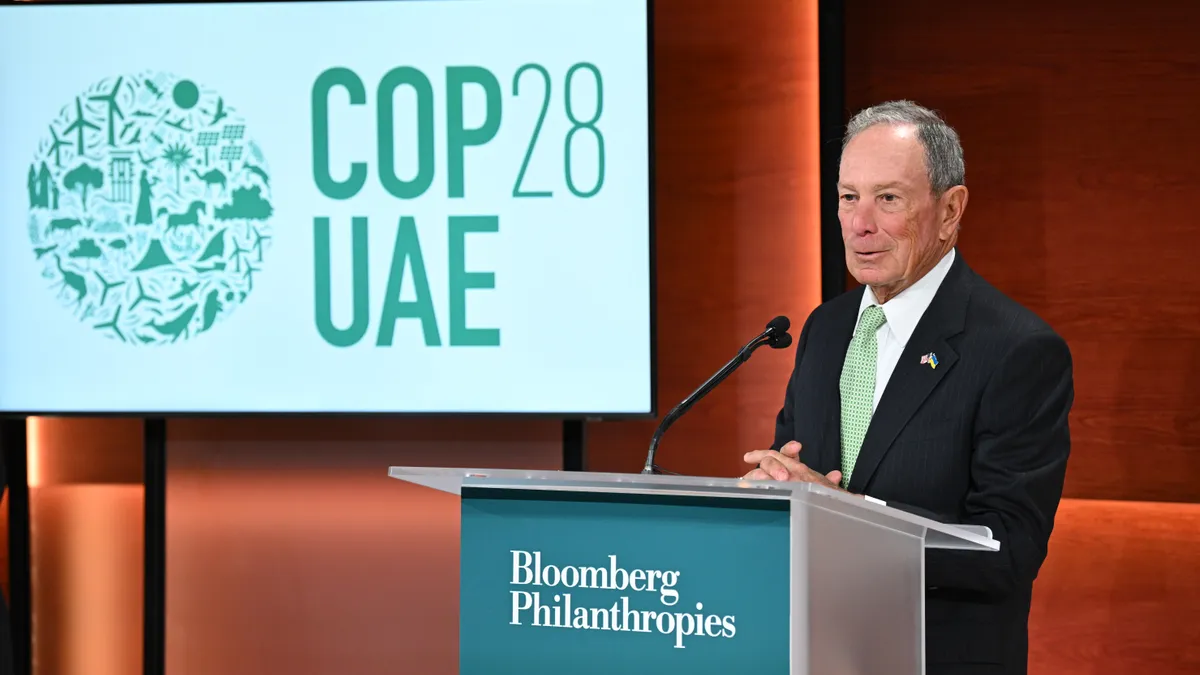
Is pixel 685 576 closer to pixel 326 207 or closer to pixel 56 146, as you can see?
pixel 326 207

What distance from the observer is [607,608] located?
4.13 ft

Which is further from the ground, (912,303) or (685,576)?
(912,303)

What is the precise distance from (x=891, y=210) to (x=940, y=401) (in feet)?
1.02

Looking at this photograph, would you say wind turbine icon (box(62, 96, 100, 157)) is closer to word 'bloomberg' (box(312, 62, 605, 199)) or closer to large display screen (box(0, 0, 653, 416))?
large display screen (box(0, 0, 653, 416))

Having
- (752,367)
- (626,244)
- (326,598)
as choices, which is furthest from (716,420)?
(326,598)

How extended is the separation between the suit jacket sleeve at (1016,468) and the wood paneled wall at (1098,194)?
1.73 meters

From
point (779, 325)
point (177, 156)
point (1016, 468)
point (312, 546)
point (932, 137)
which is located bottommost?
point (312, 546)

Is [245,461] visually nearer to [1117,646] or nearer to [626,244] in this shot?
[626,244]

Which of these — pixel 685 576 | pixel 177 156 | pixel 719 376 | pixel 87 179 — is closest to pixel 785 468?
pixel 719 376

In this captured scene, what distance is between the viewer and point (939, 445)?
1.63 m

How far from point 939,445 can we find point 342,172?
206cm

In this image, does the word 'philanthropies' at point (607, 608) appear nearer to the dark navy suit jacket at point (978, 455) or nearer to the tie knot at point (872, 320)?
the dark navy suit jacket at point (978, 455)

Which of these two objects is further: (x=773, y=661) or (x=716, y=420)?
(x=716, y=420)

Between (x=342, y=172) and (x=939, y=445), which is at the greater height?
(x=342, y=172)
